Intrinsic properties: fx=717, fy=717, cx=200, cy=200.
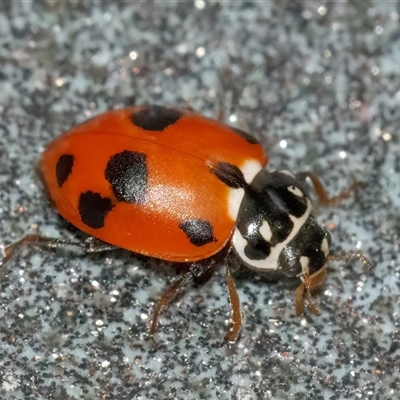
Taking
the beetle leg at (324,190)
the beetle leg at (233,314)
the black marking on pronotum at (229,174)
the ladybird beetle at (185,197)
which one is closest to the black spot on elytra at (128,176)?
the ladybird beetle at (185,197)

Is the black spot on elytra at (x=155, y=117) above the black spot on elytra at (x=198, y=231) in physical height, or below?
above

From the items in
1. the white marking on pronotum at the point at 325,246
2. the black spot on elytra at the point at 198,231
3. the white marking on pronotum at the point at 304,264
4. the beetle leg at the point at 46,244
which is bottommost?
the beetle leg at the point at 46,244

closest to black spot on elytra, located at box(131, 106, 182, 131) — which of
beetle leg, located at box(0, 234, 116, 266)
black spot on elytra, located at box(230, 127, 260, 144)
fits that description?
black spot on elytra, located at box(230, 127, 260, 144)

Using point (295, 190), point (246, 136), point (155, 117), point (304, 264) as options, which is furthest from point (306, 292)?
point (155, 117)

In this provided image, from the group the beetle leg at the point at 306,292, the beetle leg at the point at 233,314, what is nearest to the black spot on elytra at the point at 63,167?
the beetle leg at the point at 233,314

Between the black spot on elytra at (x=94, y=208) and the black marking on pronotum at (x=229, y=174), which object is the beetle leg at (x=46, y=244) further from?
the black marking on pronotum at (x=229, y=174)

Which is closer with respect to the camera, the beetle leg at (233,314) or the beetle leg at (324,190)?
the beetle leg at (233,314)

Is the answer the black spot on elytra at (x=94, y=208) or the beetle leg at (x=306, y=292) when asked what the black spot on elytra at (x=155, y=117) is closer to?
the black spot on elytra at (x=94, y=208)
